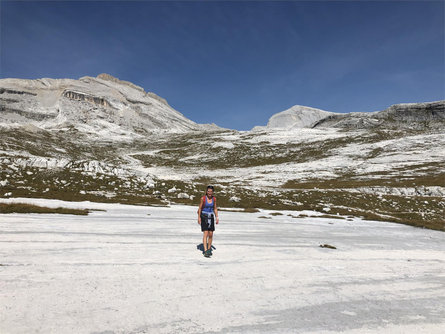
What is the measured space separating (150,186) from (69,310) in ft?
95.1

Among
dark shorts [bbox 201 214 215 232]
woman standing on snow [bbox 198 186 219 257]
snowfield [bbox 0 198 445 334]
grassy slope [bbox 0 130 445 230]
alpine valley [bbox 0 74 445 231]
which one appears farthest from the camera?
alpine valley [bbox 0 74 445 231]

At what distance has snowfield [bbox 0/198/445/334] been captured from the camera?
483 centimetres

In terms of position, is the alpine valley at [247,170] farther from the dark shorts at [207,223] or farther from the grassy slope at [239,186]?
the dark shorts at [207,223]

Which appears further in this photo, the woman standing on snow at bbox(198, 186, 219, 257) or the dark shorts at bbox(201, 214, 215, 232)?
the dark shorts at bbox(201, 214, 215, 232)

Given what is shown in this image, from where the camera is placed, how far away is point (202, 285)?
6.47 meters

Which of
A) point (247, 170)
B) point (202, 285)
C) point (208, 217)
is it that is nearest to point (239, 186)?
point (208, 217)

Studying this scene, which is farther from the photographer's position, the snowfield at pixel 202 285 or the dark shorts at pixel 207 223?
the dark shorts at pixel 207 223

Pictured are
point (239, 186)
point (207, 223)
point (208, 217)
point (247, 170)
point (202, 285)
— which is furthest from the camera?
point (247, 170)

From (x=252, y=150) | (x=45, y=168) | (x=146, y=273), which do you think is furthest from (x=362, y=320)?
(x=252, y=150)

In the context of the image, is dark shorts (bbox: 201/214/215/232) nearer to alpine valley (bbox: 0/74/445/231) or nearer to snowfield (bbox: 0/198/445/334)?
snowfield (bbox: 0/198/445/334)

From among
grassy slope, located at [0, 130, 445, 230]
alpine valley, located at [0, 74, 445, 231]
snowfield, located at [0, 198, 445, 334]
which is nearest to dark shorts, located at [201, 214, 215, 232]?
snowfield, located at [0, 198, 445, 334]

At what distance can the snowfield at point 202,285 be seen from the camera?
483 centimetres

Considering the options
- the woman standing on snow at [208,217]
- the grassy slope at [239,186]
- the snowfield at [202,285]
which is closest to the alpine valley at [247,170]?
the grassy slope at [239,186]

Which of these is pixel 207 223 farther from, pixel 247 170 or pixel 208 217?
pixel 247 170
